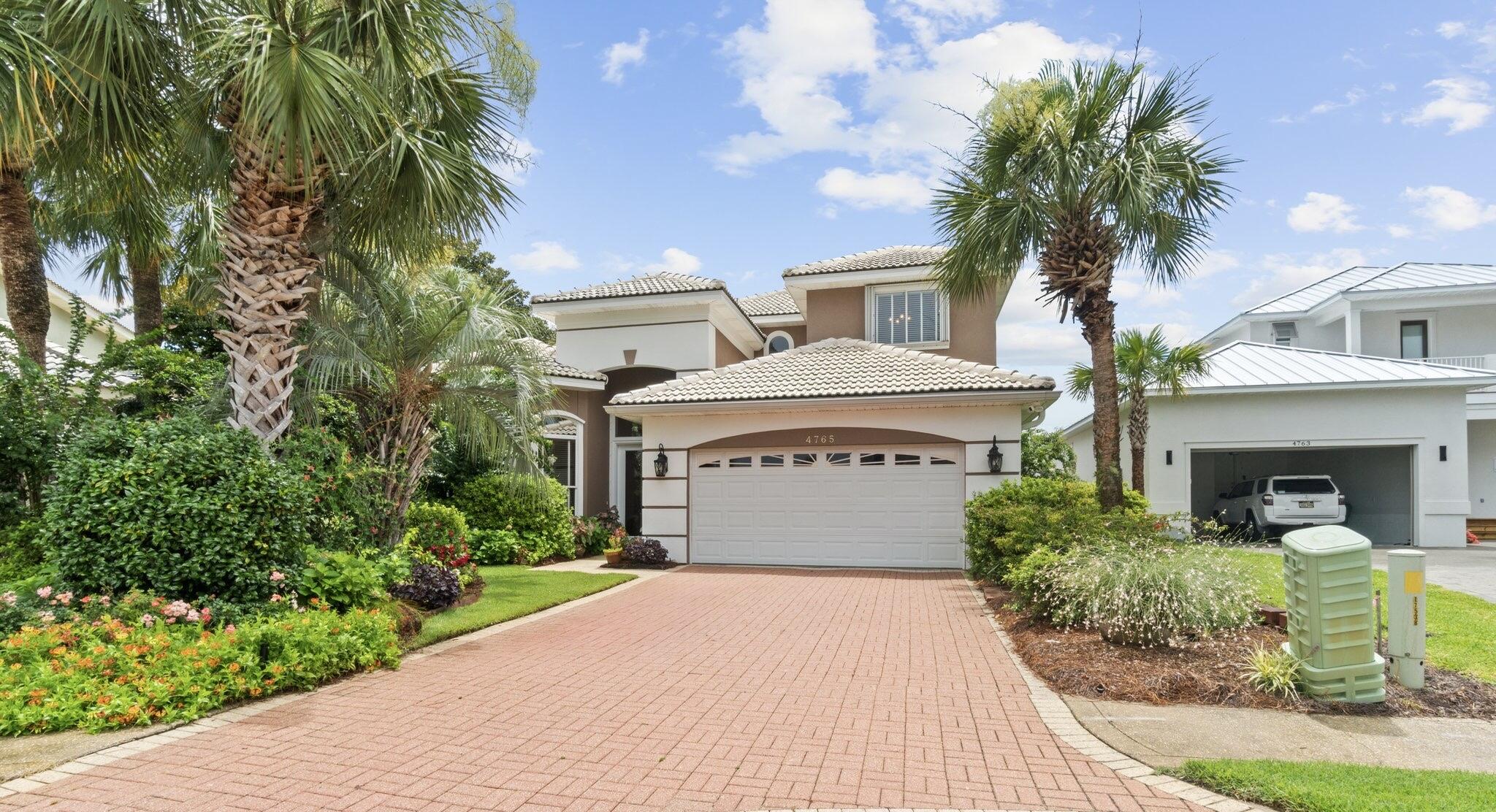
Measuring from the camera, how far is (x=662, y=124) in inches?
561

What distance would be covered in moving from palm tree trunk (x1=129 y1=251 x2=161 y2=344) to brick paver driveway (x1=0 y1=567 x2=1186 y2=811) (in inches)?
345

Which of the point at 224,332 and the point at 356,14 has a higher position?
the point at 356,14

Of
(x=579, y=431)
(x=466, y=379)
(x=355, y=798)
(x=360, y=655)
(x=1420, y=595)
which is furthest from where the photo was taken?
(x=579, y=431)

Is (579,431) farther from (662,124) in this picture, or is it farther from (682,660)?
(682,660)

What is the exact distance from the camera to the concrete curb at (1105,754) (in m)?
4.39

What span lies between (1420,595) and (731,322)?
15846mm

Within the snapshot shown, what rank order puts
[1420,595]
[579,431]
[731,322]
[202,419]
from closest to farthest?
1. [1420,595]
2. [202,419]
3. [579,431]
4. [731,322]

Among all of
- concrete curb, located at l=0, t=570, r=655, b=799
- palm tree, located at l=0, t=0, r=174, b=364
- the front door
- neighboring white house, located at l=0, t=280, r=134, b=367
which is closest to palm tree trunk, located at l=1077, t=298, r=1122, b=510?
concrete curb, located at l=0, t=570, r=655, b=799

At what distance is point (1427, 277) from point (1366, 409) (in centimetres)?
962

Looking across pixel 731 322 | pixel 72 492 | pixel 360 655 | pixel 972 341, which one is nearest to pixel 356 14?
pixel 72 492

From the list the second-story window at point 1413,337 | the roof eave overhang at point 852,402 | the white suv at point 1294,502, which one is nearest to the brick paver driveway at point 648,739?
the roof eave overhang at point 852,402

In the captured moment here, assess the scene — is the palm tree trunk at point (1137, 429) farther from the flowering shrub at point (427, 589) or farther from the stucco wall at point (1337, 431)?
the flowering shrub at point (427, 589)

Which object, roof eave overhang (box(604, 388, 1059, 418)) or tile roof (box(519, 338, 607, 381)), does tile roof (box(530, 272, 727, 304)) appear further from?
roof eave overhang (box(604, 388, 1059, 418))

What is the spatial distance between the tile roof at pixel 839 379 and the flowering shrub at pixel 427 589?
620cm
